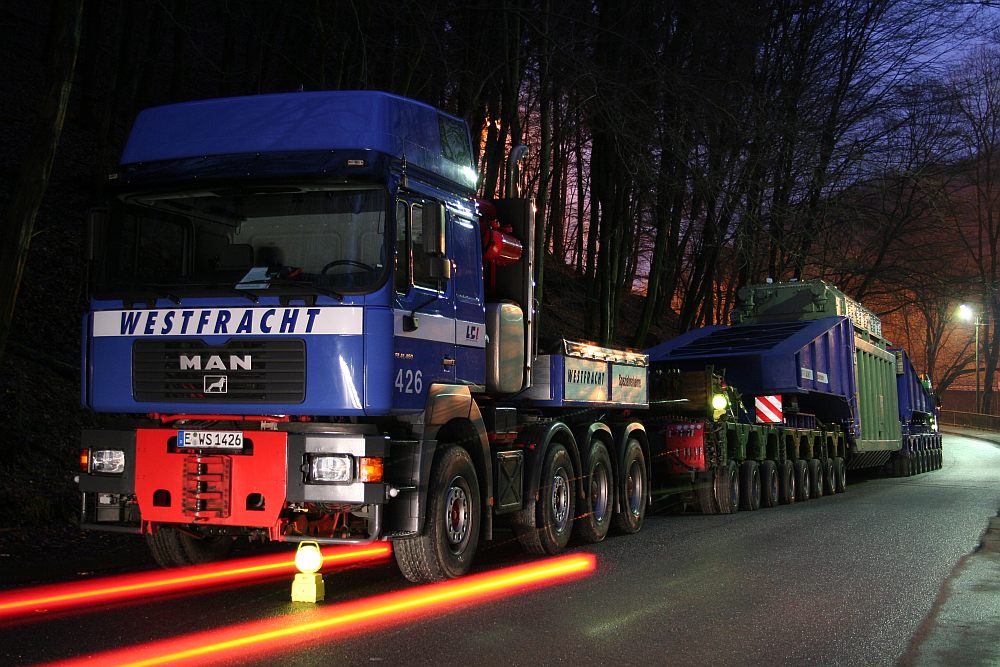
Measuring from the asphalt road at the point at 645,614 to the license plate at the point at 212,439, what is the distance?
113 centimetres

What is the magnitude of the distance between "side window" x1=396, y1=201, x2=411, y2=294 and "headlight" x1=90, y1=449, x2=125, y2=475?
247 centimetres

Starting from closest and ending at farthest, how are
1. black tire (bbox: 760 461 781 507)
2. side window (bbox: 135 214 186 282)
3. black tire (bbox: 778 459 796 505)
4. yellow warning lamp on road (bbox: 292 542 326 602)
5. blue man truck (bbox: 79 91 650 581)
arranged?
blue man truck (bbox: 79 91 650 581), yellow warning lamp on road (bbox: 292 542 326 602), side window (bbox: 135 214 186 282), black tire (bbox: 760 461 781 507), black tire (bbox: 778 459 796 505)

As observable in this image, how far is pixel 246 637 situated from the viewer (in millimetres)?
6801

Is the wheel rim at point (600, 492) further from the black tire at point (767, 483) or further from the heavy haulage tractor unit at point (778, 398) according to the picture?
the black tire at point (767, 483)

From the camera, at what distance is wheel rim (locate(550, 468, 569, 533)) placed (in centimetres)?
1104

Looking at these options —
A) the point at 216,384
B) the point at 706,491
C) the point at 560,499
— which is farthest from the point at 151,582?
the point at 706,491

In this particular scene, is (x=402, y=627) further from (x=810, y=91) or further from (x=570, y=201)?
(x=570, y=201)

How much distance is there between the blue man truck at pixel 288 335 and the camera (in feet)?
26.2

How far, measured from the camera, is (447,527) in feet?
29.0

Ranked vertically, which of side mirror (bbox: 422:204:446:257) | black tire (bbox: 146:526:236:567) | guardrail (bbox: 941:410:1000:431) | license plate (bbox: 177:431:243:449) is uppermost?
guardrail (bbox: 941:410:1000:431)

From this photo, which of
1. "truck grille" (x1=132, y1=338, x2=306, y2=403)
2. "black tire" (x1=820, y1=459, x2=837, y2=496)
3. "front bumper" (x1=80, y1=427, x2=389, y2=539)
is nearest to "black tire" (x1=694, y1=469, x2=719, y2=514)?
"black tire" (x1=820, y1=459, x2=837, y2=496)

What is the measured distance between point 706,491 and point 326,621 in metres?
9.50

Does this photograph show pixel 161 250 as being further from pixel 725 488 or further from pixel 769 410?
pixel 769 410

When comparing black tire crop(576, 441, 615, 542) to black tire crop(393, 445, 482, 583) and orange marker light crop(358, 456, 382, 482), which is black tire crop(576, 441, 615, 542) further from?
orange marker light crop(358, 456, 382, 482)
